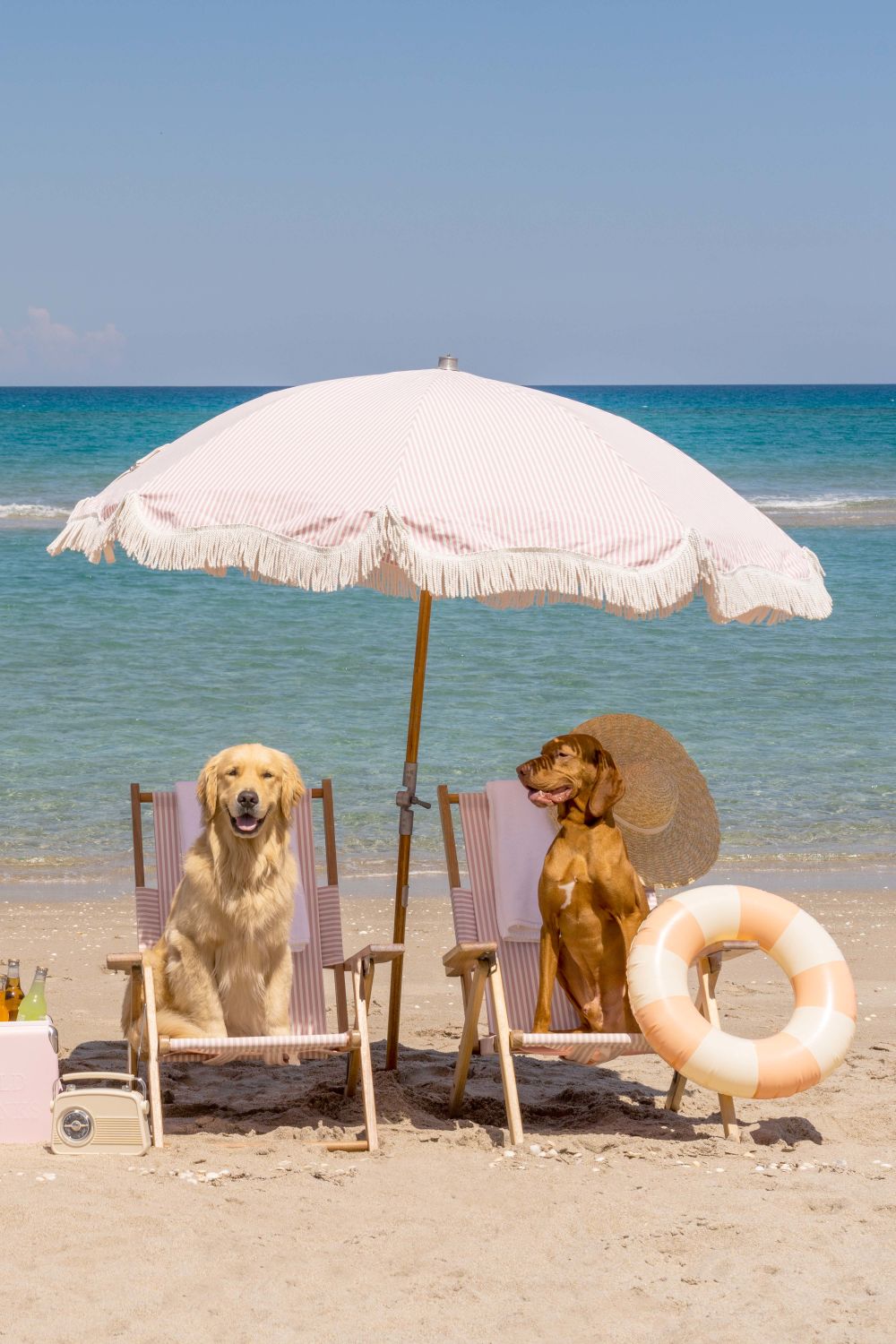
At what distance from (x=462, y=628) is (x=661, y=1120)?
10887 millimetres

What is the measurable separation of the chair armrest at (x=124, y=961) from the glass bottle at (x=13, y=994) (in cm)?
34

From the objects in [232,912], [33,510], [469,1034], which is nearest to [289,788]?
[232,912]

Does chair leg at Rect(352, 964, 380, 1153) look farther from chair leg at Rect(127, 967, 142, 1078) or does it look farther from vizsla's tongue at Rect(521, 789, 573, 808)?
vizsla's tongue at Rect(521, 789, 573, 808)

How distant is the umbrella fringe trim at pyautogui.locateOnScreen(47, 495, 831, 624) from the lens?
371 centimetres

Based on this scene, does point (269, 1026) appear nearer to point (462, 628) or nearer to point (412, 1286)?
point (412, 1286)

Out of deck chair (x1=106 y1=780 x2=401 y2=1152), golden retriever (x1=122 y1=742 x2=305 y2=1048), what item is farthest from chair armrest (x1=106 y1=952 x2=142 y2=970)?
golden retriever (x1=122 y1=742 x2=305 y2=1048)

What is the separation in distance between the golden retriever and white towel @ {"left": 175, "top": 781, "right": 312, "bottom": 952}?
14.8 inches

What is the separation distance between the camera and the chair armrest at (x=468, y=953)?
4.24 metres

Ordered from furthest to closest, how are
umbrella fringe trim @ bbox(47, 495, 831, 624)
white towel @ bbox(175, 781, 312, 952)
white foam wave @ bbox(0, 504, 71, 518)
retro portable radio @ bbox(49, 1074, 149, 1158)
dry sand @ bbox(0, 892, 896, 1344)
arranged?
1. white foam wave @ bbox(0, 504, 71, 518)
2. white towel @ bbox(175, 781, 312, 952)
3. retro portable radio @ bbox(49, 1074, 149, 1158)
4. umbrella fringe trim @ bbox(47, 495, 831, 624)
5. dry sand @ bbox(0, 892, 896, 1344)

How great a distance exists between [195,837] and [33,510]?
870 inches

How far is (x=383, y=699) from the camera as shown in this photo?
11.8m

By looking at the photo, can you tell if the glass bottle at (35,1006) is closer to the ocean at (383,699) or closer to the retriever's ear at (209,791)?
the retriever's ear at (209,791)

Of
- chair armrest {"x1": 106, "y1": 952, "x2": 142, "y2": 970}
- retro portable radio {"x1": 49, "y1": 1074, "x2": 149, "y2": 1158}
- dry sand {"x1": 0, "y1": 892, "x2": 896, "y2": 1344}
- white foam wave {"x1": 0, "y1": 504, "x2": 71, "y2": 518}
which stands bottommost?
dry sand {"x1": 0, "y1": 892, "x2": 896, "y2": 1344}

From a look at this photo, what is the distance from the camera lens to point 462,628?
1525 cm
